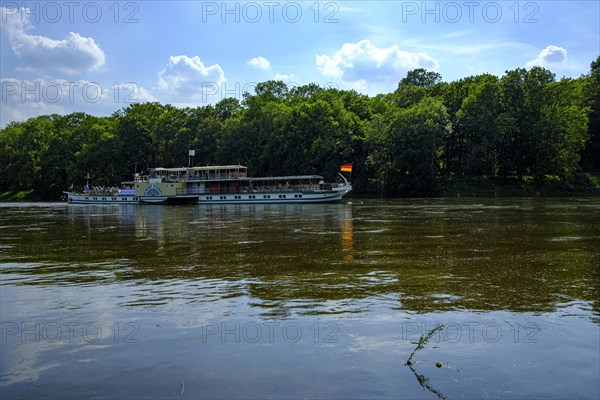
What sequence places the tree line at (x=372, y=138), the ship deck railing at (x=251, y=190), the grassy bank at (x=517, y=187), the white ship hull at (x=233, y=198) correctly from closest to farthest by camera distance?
the white ship hull at (x=233, y=198)
the ship deck railing at (x=251, y=190)
the grassy bank at (x=517, y=187)
the tree line at (x=372, y=138)

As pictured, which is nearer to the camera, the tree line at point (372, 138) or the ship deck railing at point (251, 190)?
the ship deck railing at point (251, 190)

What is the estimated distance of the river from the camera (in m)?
7.76

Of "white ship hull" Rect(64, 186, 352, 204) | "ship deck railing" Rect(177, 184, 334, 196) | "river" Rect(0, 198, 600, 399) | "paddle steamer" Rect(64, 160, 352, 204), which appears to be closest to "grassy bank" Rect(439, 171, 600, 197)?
"paddle steamer" Rect(64, 160, 352, 204)

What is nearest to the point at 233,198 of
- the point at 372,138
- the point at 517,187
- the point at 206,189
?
the point at 206,189

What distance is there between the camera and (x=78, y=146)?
125 metres

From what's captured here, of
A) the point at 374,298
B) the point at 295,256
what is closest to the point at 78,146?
the point at 295,256

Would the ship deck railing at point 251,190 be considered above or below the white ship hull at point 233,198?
above

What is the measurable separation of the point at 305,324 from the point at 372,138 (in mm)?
83509

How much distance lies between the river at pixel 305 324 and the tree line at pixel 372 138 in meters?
69.6

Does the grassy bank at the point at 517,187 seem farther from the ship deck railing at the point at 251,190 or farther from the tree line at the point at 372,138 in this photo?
the ship deck railing at the point at 251,190

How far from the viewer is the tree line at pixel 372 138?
284ft

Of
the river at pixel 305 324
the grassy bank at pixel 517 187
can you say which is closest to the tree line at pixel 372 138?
the grassy bank at pixel 517 187

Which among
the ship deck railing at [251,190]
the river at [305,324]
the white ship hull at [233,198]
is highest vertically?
the ship deck railing at [251,190]

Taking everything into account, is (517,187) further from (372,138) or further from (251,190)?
(251,190)
